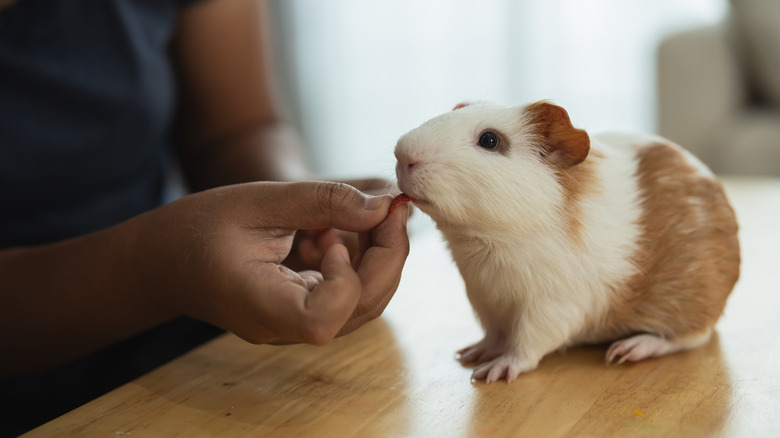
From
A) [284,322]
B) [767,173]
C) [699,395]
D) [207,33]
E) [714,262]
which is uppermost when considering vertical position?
[207,33]

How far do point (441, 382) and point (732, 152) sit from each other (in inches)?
98.4

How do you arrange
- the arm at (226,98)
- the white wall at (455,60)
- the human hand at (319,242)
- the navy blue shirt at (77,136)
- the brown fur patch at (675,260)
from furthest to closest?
the white wall at (455,60), the arm at (226,98), the navy blue shirt at (77,136), the human hand at (319,242), the brown fur patch at (675,260)

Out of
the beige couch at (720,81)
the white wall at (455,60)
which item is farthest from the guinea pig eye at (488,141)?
the beige couch at (720,81)

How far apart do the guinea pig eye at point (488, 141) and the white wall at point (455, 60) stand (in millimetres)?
2297

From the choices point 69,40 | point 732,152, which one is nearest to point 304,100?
point 732,152

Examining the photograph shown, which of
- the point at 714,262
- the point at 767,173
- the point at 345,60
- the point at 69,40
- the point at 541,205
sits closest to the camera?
the point at 541,205

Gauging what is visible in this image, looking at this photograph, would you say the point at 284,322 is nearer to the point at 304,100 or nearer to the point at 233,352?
the point at 233,352

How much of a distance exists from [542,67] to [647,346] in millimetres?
3100

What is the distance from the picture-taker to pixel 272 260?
89 centimetres

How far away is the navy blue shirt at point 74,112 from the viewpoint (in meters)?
1.45

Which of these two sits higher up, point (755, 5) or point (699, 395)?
point (755, 5)

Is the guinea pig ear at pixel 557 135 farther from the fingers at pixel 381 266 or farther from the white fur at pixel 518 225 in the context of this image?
the fingers at pixel 381 266

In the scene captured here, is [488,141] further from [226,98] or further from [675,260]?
[226,98]

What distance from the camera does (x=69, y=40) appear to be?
153 centimetres
